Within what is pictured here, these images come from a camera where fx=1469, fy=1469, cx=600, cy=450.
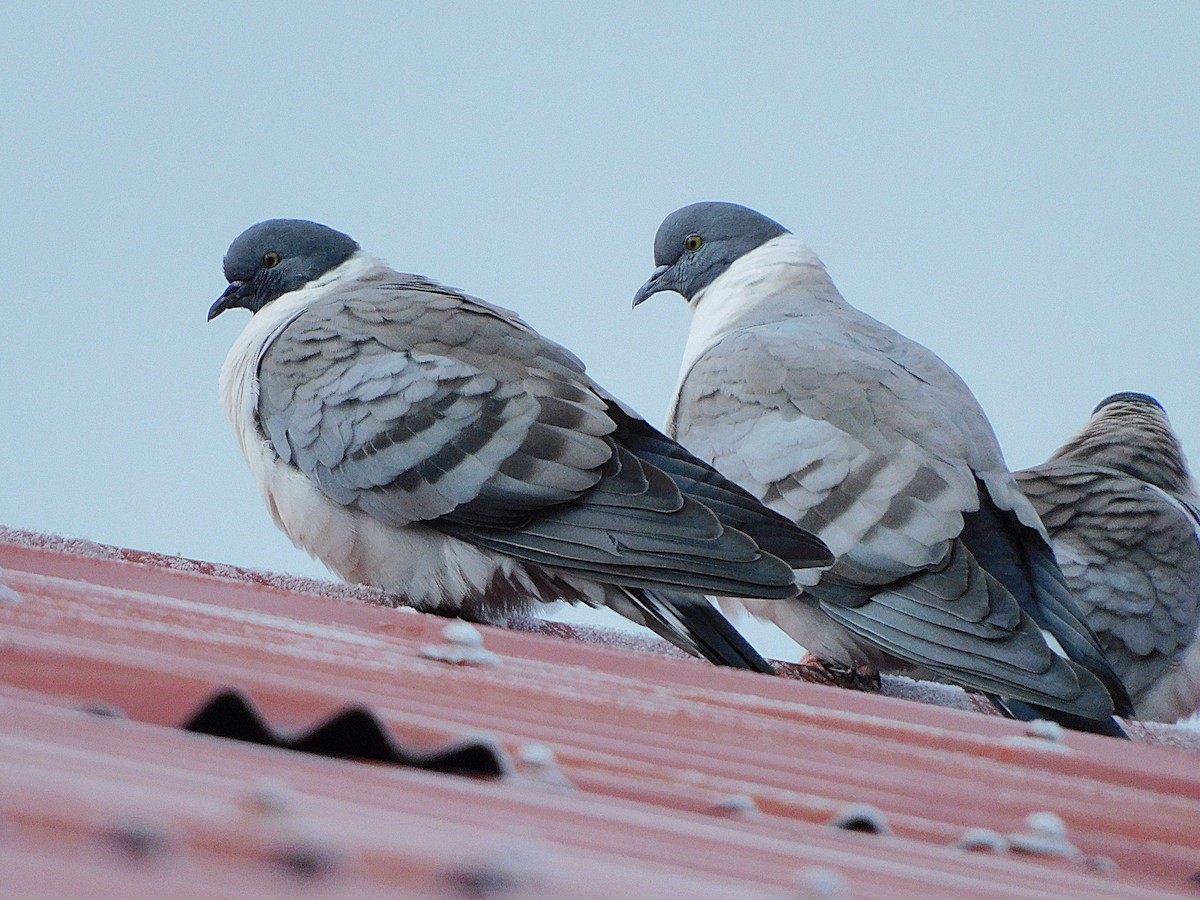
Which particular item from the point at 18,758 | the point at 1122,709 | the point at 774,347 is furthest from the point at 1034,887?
the point at 774,347

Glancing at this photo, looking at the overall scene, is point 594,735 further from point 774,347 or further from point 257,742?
point 774,347

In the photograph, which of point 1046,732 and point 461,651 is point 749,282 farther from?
point 461,651

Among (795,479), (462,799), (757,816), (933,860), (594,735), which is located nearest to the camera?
(462,799)

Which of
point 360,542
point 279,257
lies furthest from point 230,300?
A: point 360,542

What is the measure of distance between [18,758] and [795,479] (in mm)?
3166

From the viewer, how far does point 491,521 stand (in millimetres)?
3236

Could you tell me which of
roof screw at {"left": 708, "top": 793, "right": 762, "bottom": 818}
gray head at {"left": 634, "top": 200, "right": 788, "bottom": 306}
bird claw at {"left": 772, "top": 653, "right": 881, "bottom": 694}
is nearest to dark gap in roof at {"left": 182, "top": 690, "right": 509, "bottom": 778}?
roof screw at {"left": 708, "top": 793, "right": 762, "bottom": 818}

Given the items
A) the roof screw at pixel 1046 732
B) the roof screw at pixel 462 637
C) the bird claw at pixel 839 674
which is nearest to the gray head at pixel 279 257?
the bird claw at pixel 839 674

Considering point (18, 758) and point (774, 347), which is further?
point (774, 347)

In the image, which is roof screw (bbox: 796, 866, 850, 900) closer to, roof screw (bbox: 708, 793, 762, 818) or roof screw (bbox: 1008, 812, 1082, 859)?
roof screw (bbox: 708, 793, 762, 818)

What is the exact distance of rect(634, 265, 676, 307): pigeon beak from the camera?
594cm

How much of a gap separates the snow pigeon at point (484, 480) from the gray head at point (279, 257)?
1018 mm

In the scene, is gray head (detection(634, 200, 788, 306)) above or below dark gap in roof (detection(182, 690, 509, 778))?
below

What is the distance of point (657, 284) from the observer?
19.6ft
